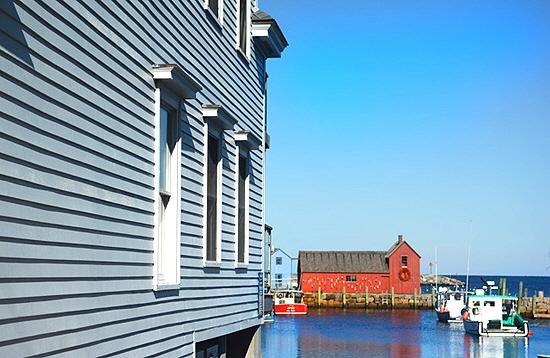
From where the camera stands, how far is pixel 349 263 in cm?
10075

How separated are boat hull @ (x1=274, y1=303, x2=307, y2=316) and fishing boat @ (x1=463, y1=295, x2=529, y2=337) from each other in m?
23.1

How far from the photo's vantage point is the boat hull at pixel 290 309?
82438mm

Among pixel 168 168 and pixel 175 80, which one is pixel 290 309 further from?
pixel 175 80

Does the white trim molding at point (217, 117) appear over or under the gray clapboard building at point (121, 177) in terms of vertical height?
over

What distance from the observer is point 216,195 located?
1239 cm

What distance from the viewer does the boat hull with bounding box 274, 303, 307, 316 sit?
Result: 82438 millimetres

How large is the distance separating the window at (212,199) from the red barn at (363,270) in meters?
87.9

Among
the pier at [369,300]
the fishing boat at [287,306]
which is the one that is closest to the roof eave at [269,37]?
the fishing boat at [287,306]

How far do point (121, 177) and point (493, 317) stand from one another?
56.1 m

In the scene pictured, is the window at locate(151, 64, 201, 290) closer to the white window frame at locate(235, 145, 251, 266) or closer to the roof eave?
the white window frame at locate(235, 145, 251, 266)

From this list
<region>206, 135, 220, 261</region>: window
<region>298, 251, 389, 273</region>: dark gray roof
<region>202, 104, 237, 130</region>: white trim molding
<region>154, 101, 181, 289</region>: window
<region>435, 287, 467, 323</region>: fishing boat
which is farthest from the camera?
<region>298, 251, 389, 273</region>: dark gray roof

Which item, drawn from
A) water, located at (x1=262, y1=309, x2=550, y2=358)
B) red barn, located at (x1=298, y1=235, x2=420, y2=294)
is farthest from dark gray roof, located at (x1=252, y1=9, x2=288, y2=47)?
red barn, located at (x1=298, y1=235, x2=420, y2=294)

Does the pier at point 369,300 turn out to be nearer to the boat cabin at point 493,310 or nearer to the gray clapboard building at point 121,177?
the boat cabin at point 493,310

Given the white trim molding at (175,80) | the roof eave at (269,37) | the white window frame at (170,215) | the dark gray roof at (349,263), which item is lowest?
the dark gray roof at (349,263)
